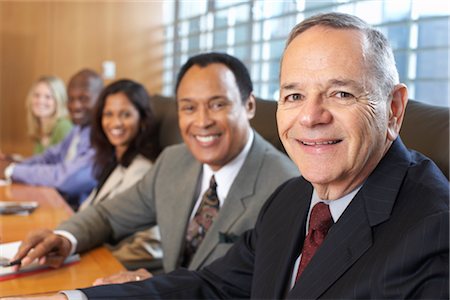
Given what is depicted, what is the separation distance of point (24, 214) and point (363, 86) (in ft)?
6.18

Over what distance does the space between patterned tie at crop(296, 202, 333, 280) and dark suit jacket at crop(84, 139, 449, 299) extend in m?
0.05

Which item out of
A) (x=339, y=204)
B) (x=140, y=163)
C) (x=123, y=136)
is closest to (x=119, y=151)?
(x=123, y=136)

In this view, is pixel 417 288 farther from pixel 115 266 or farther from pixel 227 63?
pixel 227 63

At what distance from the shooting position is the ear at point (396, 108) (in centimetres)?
119

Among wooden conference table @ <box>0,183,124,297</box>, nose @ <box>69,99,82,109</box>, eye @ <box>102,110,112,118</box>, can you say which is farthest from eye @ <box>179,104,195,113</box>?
nose @ <box>69,99,82,109</box>

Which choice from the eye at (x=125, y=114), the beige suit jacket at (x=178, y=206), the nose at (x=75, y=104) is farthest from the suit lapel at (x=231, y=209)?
the nose at (x=75, y=104)

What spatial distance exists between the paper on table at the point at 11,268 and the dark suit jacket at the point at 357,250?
0.40 meters

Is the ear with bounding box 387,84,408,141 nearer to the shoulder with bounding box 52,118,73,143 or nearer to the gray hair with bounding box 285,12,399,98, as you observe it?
the gray hair with bounding box 285,12,399,98

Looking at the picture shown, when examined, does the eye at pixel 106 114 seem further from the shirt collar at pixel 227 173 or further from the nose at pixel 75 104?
the nose at pixel 75 104

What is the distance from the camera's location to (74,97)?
438 cm

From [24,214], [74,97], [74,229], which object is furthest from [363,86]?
[74,97]

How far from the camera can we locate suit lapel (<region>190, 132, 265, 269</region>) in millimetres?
1939

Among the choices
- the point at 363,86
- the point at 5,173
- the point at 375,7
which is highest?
the point at 375,7

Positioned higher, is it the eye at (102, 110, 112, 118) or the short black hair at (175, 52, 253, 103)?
the short black hair at (175, 52, 253, 103)
